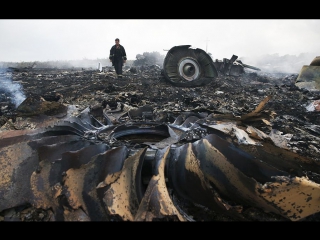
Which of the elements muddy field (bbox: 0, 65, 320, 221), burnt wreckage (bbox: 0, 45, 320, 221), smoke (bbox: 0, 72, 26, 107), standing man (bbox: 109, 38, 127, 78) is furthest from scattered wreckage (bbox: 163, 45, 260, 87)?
burnt wreckage (bbox: 0, 45, 320, 221)

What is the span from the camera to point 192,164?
6.79 ft

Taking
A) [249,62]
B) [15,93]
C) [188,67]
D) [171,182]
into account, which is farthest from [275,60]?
[171,182]

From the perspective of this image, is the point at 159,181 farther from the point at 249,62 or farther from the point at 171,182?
the point at 249,62

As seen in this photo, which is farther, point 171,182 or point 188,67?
point 188,67

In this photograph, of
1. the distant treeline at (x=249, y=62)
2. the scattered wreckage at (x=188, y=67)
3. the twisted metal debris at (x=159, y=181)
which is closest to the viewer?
the twisted metal debris at (x=159, y=181)

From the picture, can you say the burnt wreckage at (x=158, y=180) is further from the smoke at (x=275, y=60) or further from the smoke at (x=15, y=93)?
the smoke at (x=275, y=60)

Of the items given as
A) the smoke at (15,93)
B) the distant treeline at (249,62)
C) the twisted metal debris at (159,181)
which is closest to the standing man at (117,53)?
the smoke at (15,93)

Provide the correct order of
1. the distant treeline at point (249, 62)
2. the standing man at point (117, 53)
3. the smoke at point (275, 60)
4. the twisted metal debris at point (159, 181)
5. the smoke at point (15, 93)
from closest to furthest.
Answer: the twisted metal debris at point (159, 181) → the smoke at point (15, 93) → the standing man at point (117, 53) → the distant treeline at point (249, 62) → the smoke at point (275, 60)

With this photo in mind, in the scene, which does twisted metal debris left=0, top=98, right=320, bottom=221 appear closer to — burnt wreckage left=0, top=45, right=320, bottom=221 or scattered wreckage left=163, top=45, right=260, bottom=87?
burnt wreckage left=0, top=45, right=320, bottom=221

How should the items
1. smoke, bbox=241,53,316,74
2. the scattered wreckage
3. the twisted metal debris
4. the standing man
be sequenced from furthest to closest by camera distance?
1. smoke, bbox=241,53,316,74
2. the standing man
3. the scattered wreckage
4. the twisted metal debris

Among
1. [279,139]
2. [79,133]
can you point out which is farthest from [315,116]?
[79,133]

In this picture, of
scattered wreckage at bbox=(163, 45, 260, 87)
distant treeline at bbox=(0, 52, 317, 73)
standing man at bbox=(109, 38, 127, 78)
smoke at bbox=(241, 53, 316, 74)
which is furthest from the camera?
smoke at bbox=(241, 53, 316, 74)

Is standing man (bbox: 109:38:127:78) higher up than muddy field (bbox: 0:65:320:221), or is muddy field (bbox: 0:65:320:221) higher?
standing man (bbox: 109:38:127:78)
